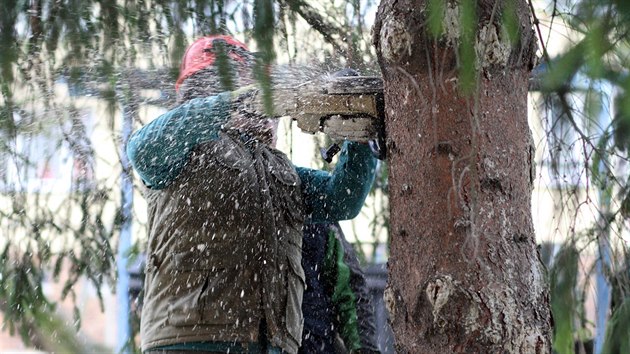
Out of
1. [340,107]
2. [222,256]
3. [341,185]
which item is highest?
[340,107]

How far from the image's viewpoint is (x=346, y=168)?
2.99 meters

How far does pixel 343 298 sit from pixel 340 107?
5.28 feet

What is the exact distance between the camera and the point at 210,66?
9.27 feet

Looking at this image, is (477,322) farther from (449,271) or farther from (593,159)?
(593,159)

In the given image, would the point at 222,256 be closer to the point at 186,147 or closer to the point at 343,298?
the point at 186,147

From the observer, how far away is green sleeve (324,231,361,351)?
3.84 m

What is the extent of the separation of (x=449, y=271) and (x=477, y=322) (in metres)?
0.14

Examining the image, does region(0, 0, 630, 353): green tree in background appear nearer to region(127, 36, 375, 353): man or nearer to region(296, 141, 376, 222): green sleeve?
region(127, 36, 375, 353): man

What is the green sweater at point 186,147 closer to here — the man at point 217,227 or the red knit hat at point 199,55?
the man at point 217,227

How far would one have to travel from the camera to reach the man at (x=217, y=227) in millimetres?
2732

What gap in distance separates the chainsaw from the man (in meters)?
0.27

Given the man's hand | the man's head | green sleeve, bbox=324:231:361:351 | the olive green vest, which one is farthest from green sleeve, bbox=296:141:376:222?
green sleeve, bbox=324:231:361:351

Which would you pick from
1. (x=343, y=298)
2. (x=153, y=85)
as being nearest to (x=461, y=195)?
(x=153, y=85)

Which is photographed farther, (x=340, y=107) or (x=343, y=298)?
(x=343, y=298)
